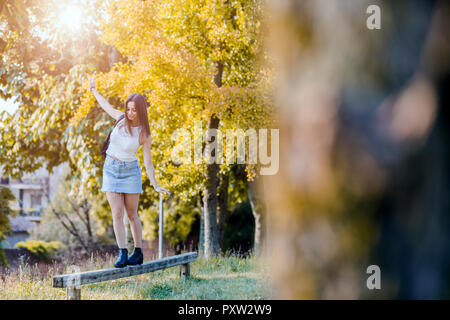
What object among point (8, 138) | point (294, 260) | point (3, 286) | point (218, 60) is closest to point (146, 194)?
point (8, 138)

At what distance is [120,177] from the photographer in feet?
17.9

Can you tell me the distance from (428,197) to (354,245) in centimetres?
36

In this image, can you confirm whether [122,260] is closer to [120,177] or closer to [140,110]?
[120,177]

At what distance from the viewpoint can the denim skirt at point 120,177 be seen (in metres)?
5.42

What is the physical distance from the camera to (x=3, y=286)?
596 cm

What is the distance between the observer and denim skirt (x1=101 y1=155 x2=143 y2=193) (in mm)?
5422

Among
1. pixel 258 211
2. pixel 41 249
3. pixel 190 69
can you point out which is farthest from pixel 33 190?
pixel 190 69

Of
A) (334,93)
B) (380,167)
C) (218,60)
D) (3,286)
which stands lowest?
(3,286)

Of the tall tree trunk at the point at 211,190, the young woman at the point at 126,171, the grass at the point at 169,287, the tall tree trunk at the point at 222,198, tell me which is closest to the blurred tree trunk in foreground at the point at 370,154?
the grass at the point at 169,287

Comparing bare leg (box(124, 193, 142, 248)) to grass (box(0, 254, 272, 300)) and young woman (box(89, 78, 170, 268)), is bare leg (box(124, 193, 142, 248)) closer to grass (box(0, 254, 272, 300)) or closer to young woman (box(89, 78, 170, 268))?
young woman (box(89, 78, 170, 268))

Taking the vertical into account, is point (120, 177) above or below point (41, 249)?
above

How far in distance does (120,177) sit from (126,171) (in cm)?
10

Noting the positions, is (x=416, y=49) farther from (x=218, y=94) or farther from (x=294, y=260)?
(x=218, y=94)

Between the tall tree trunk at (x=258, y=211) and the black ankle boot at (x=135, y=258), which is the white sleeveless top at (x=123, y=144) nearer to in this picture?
the black ankle boot at (x=135, y=258)
